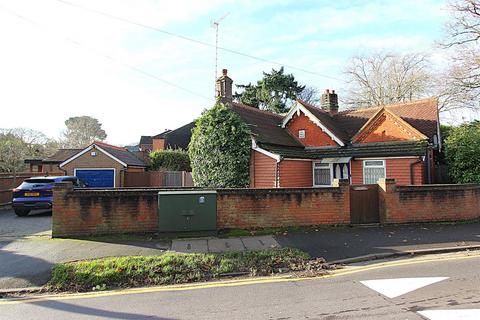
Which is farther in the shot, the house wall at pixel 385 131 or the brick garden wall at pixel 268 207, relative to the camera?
the house wall at pixel 385 131

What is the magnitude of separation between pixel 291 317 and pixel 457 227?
8652mm

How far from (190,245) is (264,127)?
11911mm

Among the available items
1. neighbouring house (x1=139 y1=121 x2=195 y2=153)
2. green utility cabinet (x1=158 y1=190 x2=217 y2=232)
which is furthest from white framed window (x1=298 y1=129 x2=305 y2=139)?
neighbouring house (x1=139 y1=121 x2=195 y2=153)

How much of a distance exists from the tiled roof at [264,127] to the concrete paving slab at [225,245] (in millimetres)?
9027

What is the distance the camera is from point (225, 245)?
8250mm

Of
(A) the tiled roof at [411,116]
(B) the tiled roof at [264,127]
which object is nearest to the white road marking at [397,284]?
(B) the tiled roof at [264,127]

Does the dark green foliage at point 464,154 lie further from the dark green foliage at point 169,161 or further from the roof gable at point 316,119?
the dark green foliage at point 169,161

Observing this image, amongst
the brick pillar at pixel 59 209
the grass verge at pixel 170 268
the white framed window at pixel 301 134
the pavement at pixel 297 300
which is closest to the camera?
the pavement at pixel 297 300

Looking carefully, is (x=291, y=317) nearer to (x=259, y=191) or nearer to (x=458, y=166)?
(x=259, y=191)

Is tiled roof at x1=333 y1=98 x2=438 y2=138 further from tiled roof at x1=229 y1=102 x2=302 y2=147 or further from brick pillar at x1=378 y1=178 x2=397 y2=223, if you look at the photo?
brick pillar at x1=378 y1=178 x2=397 y2=223

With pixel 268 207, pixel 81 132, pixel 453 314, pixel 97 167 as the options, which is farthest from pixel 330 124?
pixel 81 132

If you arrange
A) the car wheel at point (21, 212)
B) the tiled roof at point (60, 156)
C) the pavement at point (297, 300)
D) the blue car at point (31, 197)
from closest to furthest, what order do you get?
1. the pavement at point (297, 300)
2. the blue car at point (31, 197)
3. the car wheel at point (21, 212)
4. the tiled roof at point (60, 156)

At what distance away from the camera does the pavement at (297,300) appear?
A: 451 cm

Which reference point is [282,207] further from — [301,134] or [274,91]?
[274,91]
